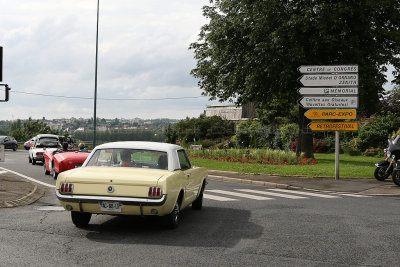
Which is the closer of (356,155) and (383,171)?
(383,171)

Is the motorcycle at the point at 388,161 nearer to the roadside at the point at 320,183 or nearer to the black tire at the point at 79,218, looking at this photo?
the roadside at the point at 320,183

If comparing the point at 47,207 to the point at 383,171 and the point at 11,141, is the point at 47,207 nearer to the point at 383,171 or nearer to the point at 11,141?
the point at 383,171

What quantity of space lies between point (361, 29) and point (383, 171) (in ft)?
33.0

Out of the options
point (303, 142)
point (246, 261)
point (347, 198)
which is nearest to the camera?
point (246, 261)

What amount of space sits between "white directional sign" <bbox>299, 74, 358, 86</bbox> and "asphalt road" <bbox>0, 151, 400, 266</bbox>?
289 inches

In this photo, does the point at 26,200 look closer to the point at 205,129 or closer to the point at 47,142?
the point at 47,142

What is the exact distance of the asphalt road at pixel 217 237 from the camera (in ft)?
19.7

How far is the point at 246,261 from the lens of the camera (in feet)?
19.4

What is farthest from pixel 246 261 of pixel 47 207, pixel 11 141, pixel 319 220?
pixel 11 141

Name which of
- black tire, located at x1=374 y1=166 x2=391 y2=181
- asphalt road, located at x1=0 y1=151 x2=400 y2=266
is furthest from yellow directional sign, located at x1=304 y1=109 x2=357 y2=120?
asphalt road, located at x1=0 y1=151 x2=400 y2=266

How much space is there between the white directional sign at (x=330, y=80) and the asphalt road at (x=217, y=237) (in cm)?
734

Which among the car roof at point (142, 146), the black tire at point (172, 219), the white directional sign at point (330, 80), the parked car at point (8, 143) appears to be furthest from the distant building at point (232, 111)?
the black tire at point (172, 219)

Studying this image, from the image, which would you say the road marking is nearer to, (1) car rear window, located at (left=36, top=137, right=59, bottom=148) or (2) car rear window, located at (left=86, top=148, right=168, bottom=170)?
(2) car rear window, located at (left=86, top=148, right=168, bottom=170)

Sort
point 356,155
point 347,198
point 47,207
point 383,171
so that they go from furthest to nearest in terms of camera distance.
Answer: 1. point 356,155
2. point 383,171
3. point 347,198
4. point 47,207
